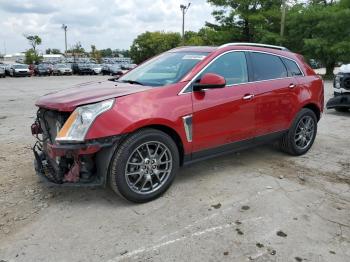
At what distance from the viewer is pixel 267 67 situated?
5375 millimetres

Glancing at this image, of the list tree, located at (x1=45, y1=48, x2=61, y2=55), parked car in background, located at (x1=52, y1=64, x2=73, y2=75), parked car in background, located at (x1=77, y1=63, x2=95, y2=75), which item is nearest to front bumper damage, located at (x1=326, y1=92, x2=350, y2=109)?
parked car in background, located at (x1=52, y1=64, x2=73, y2=75)

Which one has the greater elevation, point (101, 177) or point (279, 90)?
point (279, 90)

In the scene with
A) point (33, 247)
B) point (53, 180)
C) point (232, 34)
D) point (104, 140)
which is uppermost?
point (232, 34)

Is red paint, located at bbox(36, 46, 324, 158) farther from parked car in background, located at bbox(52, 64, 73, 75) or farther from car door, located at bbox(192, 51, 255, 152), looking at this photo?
parked car in background, located at bbox(52, 64, 73, 75)

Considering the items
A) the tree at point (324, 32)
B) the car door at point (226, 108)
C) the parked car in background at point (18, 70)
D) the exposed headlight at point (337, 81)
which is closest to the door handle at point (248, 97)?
the car door at point (226, 108)

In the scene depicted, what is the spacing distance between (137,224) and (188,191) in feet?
3.13

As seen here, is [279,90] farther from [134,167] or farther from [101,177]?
[101,177]

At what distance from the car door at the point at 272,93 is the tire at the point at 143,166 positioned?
1504 mm

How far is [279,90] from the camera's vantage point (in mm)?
5371

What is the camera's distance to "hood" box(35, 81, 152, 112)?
151 inches

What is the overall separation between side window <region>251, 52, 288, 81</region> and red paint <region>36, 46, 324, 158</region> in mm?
91

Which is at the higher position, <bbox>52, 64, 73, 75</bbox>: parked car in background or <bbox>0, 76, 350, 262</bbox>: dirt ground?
<bbox>52, 64, 73, 75</bbox>: parked car in background

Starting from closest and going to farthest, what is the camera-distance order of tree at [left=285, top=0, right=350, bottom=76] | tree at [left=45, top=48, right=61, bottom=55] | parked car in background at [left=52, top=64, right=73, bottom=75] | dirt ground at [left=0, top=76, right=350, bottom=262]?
dirt ground at [left=0, top=76, right=350, bottom=262] → tree at [left=285, top=0, right=350, bottom=76] → parked car in background at [left=52, top=64, right=73, bottom=75] → tree at [left=45, top=48, right=61, bottom=55]

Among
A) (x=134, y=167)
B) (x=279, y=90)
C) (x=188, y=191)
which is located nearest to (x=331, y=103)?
(x=279, y=90)
